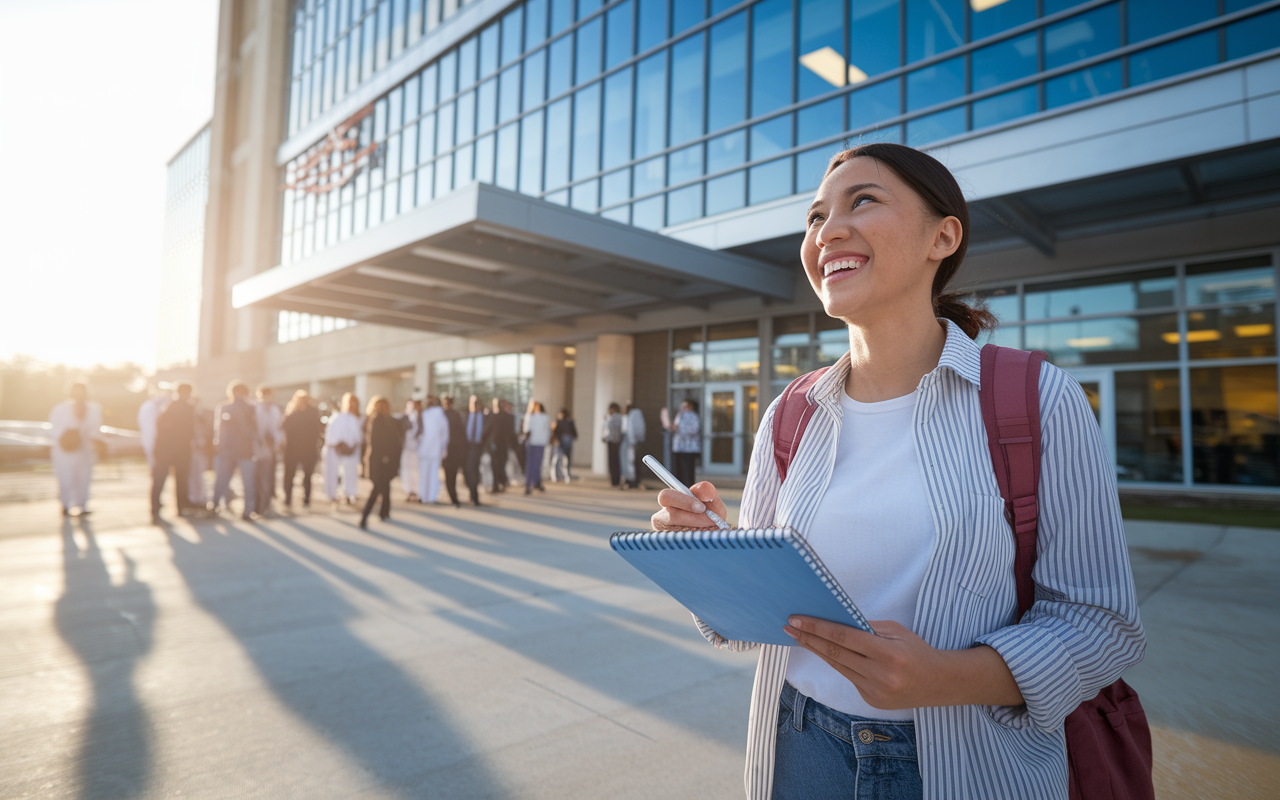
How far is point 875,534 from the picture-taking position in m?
1.17

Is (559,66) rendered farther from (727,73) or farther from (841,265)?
(841,265)

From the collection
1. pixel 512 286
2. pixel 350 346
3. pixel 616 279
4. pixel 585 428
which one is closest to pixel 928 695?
pixel 616 279

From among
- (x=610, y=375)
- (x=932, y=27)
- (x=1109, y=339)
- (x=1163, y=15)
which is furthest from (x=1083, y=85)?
A: (x=610, y=375)

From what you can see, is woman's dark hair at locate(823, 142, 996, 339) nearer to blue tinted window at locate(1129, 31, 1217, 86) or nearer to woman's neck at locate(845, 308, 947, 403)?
woman's neck at locate(845, 308, 947, 403)

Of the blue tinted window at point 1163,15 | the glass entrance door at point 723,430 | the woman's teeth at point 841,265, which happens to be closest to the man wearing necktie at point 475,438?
the glass entrance door at point 723,430

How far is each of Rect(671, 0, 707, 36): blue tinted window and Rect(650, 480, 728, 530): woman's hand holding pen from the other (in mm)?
16988

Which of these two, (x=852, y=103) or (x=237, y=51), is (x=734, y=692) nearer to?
(x=852, y=103)

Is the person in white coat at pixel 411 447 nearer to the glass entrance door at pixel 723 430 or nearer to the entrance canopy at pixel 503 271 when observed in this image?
the entrance canopy at pixel 503 271

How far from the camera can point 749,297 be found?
1576 centimetres

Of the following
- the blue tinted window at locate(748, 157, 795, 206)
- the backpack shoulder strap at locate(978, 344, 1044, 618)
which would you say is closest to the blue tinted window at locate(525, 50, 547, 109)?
the blue tinted window at locate(748, 157, 795, 206)

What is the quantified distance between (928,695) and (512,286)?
1500cm

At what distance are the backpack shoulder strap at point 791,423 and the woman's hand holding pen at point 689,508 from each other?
221 millimetres

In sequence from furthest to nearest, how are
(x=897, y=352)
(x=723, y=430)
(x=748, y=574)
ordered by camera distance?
(x=723, y=430), (x=897, y=352), (x=748, y=574)

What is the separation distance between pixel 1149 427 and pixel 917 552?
12.6 metres
